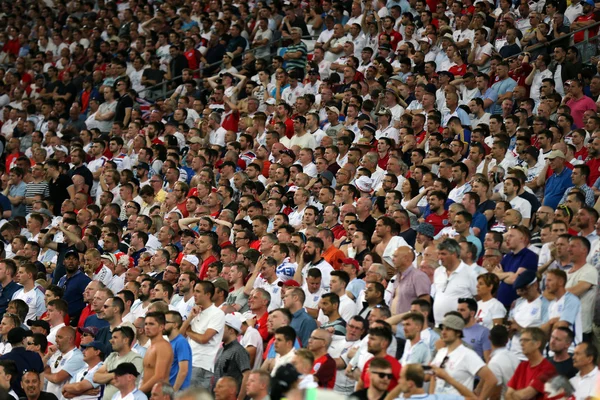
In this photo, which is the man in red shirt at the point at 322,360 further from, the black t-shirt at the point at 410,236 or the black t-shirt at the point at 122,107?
the black t-shirt at the point at 122,107

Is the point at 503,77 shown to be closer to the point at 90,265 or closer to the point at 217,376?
the point at 90,265

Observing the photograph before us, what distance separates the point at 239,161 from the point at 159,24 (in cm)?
757

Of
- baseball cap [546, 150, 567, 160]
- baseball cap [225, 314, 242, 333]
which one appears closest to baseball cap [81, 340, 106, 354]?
baseball cap [225, 314, 242, 333]

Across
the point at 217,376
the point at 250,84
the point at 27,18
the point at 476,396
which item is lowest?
the point at 27,18

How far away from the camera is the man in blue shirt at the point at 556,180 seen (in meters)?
12.4

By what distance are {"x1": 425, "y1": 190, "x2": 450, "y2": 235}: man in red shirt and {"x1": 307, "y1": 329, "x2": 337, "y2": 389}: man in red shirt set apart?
312 centimetres


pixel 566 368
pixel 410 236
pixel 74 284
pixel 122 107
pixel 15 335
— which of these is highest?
pixel 566 368

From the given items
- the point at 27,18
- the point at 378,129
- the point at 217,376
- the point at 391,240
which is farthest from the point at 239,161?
the point at 27,18

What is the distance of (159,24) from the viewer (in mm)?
22938

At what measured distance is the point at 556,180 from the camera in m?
12.5

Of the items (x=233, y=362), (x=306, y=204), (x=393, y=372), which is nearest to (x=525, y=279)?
(x=393, y=372)

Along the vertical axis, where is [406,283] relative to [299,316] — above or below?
above

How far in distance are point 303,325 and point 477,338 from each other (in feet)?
5.97

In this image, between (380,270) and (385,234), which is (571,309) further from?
(385,234)
